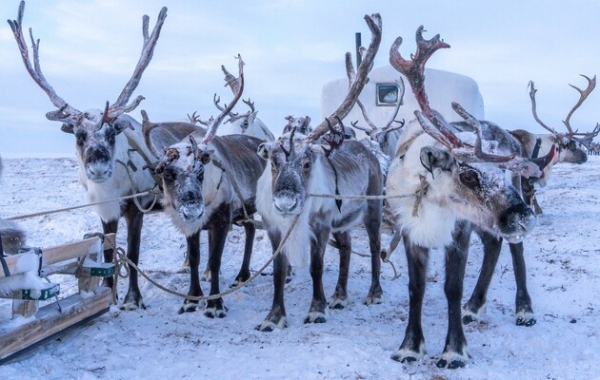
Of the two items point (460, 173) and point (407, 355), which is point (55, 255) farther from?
point (460, 173)

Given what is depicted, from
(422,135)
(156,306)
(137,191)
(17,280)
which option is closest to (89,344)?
(17,280)

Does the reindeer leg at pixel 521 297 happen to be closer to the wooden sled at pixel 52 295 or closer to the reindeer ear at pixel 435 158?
the reindeer ear at pixel 435 158

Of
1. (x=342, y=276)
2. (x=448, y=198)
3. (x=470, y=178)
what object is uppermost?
(x=470, y=178)

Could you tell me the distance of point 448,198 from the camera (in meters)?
A: 4.15

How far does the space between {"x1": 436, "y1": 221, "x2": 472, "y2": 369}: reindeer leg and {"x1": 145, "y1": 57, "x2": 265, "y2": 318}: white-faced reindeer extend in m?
2.00

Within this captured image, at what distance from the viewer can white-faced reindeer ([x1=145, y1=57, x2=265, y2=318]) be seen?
16.3ft

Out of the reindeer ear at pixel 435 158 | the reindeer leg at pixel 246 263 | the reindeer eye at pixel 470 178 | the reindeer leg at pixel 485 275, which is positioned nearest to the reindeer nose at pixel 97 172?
the reindeer leg at pixel 246 263

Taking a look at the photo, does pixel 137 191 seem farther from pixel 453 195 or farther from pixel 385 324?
pixel 453 195

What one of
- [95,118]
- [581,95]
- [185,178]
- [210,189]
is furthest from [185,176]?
A: [581,95]

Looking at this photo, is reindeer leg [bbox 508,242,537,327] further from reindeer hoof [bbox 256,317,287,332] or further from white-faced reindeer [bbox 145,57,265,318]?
white-faced reindeer [bbox 145,57,265,318]

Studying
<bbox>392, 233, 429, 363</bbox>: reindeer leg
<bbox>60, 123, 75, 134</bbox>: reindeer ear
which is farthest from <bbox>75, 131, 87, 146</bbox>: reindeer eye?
<bbox>392, 233, 429, 363</bbox>: reindeer leg

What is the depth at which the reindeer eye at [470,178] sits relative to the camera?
3967 mm

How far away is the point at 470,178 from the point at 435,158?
10.7 inches

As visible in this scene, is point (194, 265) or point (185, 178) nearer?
point (185, 178)
